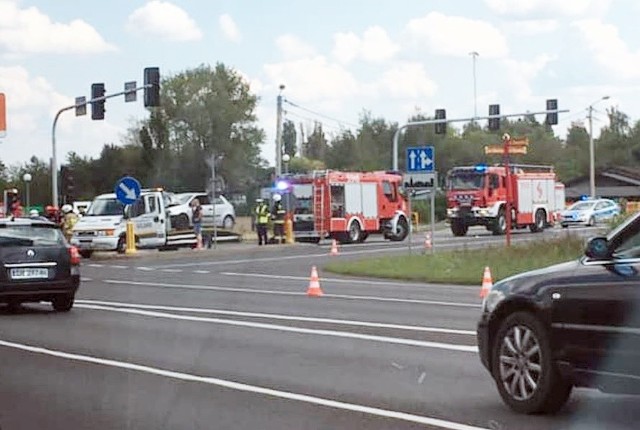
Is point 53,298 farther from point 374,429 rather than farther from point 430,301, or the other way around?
point 374,429

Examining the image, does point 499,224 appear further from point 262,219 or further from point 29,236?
point 29,236

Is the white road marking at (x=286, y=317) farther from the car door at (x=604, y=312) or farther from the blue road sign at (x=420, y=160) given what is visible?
the blue road sign at (x=420, y=160)

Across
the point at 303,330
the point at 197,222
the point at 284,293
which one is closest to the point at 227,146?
the point at 197,222

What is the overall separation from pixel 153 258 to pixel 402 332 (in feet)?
78.0

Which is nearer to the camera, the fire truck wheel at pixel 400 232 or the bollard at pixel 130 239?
the bollard at pixel 130 239

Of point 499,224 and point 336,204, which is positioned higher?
point 336,204

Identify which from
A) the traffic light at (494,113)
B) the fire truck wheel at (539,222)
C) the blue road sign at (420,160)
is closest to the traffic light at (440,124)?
the traffic light at (494,113)

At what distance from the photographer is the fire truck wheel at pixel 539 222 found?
5357 centimetres

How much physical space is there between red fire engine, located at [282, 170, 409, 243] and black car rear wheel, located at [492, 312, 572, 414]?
37.9 m

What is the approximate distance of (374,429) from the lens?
30.0 ft

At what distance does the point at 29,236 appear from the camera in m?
19.6

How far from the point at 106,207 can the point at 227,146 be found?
17570mm

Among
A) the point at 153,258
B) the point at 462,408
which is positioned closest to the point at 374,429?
the point at 462,408

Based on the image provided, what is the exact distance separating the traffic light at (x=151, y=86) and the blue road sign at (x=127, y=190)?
8.39 feet
